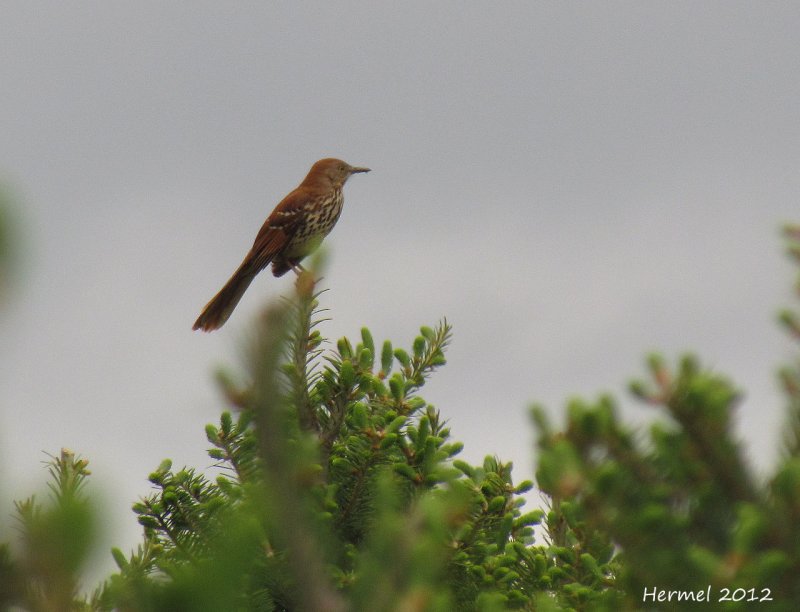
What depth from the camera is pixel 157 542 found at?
4.58 meters

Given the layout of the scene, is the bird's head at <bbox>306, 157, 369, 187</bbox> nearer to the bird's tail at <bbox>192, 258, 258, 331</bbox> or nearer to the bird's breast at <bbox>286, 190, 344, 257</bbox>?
the bird's breast at <bbox>286, 190, 344, 257</bbox>

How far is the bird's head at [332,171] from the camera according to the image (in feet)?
32.6

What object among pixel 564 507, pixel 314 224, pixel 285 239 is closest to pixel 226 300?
pixel 285 239

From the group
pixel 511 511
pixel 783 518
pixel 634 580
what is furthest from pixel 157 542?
pixel 783 518

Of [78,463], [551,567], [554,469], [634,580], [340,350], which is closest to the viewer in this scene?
[554,469]

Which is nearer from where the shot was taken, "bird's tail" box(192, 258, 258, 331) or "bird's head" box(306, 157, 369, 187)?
"bird's tail" box(192, 258, 258, 331)

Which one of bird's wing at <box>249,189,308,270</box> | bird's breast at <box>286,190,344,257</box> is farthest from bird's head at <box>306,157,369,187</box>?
bird's wing at <box>249,189,308,270</box>

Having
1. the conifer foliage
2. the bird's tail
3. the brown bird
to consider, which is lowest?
the conifer foliage

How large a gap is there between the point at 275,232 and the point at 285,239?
109 mm

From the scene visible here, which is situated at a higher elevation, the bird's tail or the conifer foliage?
the bird's tail

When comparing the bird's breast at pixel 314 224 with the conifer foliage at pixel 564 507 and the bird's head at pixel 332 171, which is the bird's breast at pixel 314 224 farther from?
the conifer foliage at pixel 564 507

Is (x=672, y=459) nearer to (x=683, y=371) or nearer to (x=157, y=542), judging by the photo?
(x=683, y=371)

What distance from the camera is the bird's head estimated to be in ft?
32.6

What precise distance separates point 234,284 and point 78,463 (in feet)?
17.5
